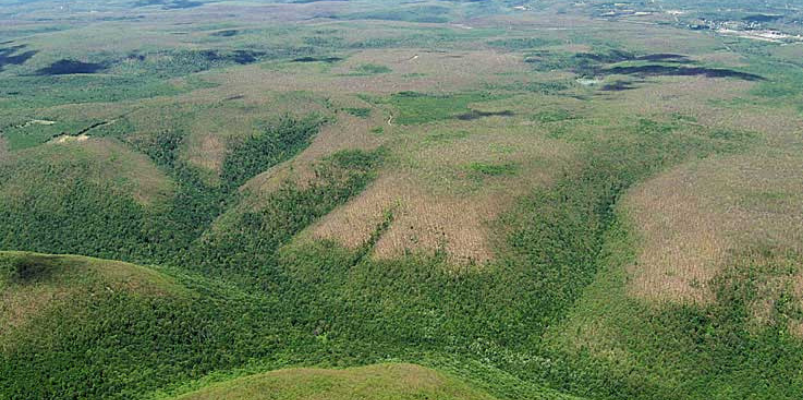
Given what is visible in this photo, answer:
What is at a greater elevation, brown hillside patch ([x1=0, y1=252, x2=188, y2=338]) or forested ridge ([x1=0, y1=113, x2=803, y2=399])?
brown hillside patch ([x1=0, y1=252, x2=188, y2=338])

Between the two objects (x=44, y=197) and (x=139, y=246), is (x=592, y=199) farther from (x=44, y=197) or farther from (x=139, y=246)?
(x=44, y=197)

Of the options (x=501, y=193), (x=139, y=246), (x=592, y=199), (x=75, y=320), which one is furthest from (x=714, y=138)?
(x=75, y=320)

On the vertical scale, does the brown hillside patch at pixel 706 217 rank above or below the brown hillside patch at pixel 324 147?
below

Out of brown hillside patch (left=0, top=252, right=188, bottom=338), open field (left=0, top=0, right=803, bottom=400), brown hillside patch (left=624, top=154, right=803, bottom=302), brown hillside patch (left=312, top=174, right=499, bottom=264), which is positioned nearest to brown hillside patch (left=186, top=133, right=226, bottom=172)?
open field (left=0, top=0, right=803, bottom=400)

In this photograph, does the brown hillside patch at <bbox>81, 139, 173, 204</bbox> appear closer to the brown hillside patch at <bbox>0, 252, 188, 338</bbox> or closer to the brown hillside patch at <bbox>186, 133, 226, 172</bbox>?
the brown hillside patch at <bbox>186, 133, 226, 172</bbox>

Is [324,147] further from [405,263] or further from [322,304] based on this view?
[322,304]

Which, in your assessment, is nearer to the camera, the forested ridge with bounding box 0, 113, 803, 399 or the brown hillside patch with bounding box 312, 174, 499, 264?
the forested ridge with bounding box 0, 113, 803, 399

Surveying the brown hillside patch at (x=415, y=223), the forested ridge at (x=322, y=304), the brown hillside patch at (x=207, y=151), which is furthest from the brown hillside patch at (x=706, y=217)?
the brown hillside patch at (x=207, y=151)

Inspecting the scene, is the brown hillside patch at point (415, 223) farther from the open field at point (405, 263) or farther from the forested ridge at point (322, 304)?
the forested ridge at point (322, 304)
